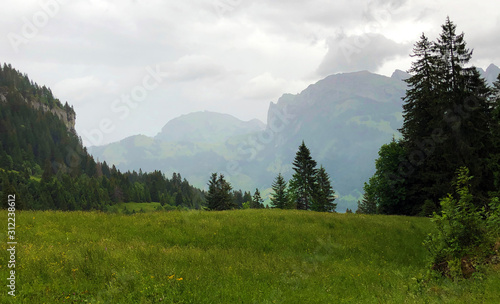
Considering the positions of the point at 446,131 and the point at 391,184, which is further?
the point at 391,184

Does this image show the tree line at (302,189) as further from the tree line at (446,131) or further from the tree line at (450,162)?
the tree line at (446,131)

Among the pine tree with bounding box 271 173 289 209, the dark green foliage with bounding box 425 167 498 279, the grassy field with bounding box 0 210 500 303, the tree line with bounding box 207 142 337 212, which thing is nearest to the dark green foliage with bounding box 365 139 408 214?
the tree line with bounding box 207 142 337 212

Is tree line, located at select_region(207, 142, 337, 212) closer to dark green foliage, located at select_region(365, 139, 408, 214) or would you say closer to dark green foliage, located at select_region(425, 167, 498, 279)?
dark green foliage, located at select_region(365, 139, 408, 214)

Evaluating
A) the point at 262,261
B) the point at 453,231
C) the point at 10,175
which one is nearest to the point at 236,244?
the point at 262,261

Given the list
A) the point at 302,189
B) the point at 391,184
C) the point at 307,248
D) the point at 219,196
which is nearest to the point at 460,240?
the point at 307,248

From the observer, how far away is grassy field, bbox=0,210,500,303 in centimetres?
721

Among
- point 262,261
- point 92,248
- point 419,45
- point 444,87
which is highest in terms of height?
point 419,45

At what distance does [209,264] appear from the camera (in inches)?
378

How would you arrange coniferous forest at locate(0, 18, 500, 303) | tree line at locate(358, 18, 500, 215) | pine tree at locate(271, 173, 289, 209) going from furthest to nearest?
pine tree at locate(271, 173, 289, 209), tree line at locate(358, 18, 500, 215), coniferous forest at locate(0, 18, 500, 303)

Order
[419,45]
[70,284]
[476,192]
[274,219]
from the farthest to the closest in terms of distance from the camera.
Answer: [419,45], [476,192], [274,219], [70,284]

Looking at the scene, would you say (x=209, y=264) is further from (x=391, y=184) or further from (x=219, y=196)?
(x=219, y=196)

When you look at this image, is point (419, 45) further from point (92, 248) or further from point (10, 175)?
point (10, 175)

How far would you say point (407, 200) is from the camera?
36625 millimetres

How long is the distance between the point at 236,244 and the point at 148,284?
677 centimetres
